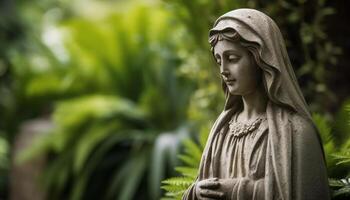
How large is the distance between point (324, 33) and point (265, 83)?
2.21 m

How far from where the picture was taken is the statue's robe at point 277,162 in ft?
8.32

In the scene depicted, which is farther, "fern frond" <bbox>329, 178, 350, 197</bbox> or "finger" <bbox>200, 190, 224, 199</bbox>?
"fern frond" <bbox>329, 178, 350, 197</bbox>

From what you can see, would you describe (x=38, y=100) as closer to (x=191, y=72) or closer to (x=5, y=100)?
A: (x=5, y=100)

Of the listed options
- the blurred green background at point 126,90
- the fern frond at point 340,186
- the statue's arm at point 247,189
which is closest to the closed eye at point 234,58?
the statue's arm at point 247,189

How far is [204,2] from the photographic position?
4.86m

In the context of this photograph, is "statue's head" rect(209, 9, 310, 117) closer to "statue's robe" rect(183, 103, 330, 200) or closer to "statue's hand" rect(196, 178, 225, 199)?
"statue's robe" rect(183, 103, 330, 200)

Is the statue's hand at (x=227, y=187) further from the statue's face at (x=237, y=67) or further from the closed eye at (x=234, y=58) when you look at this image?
the closed eye at (x=234, y=58)

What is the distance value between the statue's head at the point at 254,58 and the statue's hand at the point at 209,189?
38 cm

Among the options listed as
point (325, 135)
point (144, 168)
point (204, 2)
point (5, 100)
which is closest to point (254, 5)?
point (204, 2)

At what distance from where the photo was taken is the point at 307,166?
255 centimetres

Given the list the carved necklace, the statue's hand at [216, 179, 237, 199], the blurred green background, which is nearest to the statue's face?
the carved necklace

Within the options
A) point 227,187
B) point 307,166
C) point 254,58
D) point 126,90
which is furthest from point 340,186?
point 126,90

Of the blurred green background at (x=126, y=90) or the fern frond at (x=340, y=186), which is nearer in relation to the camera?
the fern frond at (x=340, y=186)

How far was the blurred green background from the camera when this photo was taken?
4.87 metres
